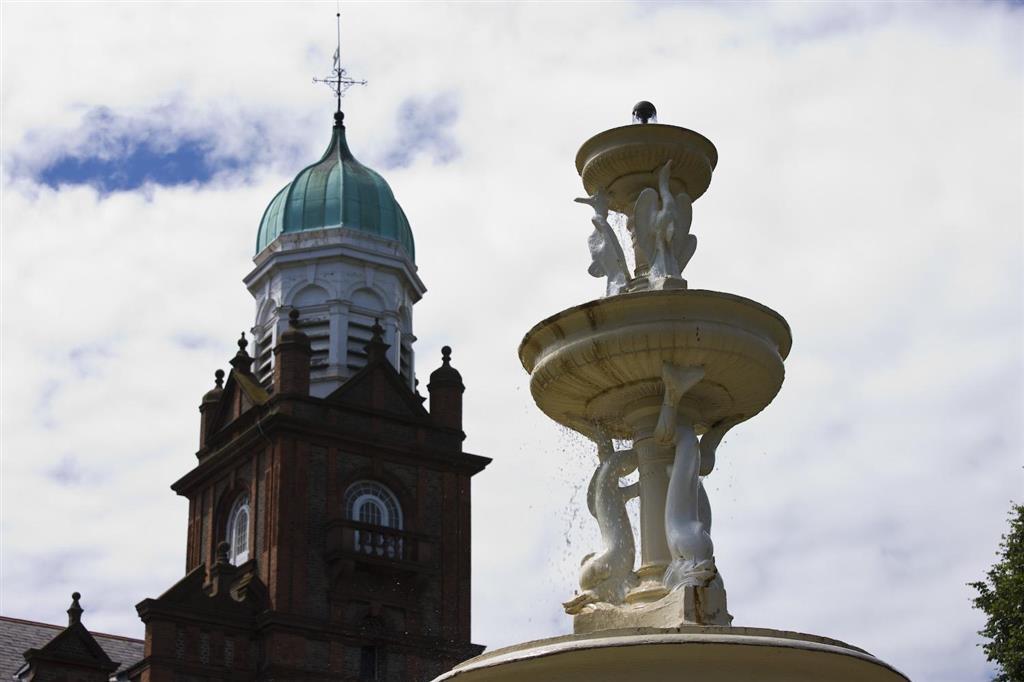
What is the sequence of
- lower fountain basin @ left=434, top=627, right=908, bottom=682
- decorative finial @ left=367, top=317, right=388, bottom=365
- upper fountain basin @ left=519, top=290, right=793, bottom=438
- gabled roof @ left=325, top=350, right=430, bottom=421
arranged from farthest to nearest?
1. decorative finial @ left=367, top=317, right=388, bottom=365
2. gabled roof @ left=325, top=350, right=430, bottom=421
3. upper fountain basin @ left=519, top=290, right=793, bottom=438
4. lower fountain basin @ left=434, top=627, right=908, bottom=682

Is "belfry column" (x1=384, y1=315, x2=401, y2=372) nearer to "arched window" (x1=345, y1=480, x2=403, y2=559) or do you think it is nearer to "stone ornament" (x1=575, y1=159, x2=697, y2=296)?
"arched window" (x1=345, y1=480, x2=403, y2=559)

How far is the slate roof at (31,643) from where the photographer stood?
46.8 meters

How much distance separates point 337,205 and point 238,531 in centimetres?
1033

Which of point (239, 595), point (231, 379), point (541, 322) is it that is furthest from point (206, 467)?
point (541, 322)

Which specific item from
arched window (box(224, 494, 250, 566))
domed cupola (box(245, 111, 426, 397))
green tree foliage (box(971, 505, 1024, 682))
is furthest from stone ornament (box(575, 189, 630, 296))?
domed cupola (box(245, 111, 426, 397))

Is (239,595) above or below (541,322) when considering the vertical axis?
above

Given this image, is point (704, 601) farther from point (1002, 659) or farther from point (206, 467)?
point (206, 467)

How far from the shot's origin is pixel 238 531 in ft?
161

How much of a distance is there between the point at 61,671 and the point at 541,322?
3265cm

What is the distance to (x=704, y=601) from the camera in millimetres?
13789

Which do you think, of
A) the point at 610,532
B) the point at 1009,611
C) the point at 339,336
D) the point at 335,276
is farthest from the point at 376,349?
the point at 610,532

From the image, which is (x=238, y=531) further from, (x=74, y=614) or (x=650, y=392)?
(x=650, y=392)

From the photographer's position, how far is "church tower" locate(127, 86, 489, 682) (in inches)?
1786

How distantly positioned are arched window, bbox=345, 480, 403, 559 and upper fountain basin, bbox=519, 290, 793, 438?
32766 mm
